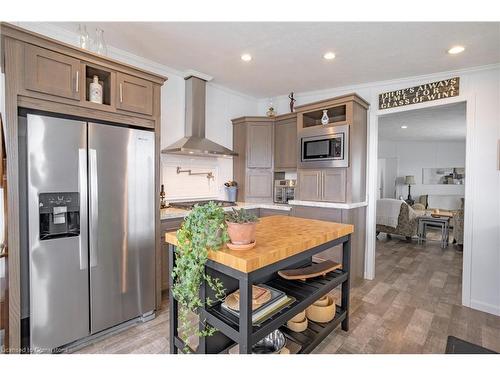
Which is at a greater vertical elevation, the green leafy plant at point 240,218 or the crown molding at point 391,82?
the crown molding at point 391,82

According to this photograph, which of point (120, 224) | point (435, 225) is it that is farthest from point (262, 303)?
point (435, 225)

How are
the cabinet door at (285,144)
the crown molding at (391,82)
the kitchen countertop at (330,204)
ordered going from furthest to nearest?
1. the cabinet door at (285,144)
2. the kitchen countertop at (330,204)
3. the crown molding at (391,82)

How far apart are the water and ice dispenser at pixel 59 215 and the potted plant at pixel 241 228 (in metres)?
1.29

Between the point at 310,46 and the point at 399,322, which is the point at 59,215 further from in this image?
the point at 399,322

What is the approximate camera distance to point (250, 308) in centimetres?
122

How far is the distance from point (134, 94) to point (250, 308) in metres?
2.00

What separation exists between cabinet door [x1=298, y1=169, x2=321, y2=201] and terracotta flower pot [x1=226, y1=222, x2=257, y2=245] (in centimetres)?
224

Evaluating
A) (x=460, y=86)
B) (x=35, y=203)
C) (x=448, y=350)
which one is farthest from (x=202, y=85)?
(x=448, y=350)

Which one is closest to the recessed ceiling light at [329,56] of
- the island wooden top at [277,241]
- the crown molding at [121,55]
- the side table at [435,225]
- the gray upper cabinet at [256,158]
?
the gray upper cabinet at [256,158]

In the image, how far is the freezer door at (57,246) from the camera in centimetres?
168

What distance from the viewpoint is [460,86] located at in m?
2.80

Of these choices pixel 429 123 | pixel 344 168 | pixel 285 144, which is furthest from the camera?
pixel 429 123

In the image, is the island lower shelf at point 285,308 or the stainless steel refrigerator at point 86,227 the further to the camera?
the stainless steel refrigerator at point 86,227

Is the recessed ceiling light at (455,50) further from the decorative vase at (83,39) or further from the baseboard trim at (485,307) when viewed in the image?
the decorative vase at (83,39)
